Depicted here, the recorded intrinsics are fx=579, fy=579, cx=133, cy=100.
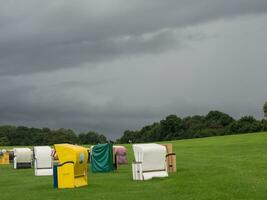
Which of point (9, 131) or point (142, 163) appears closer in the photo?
point (142, 163)

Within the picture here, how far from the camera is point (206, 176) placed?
2734 cm

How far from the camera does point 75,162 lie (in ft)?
87.6

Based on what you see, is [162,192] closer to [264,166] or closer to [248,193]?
[248,193]

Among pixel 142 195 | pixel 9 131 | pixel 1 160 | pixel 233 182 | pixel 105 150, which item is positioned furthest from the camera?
pixel 9 131

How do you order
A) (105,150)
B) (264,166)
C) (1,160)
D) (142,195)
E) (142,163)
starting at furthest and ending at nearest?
(1,160), (105,150), (264,166), (142,163), (142,195)

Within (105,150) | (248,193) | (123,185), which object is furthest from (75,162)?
(105,150)

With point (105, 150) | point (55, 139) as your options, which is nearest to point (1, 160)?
point (105, 150)

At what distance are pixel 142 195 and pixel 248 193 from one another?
393cm

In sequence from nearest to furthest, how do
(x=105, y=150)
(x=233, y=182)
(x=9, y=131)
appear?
1. (x=233, y=182)
2. (x=105, y=150)
3. (x=9, y=131)

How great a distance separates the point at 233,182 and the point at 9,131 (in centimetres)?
11480

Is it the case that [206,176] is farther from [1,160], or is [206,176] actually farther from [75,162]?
[1,160]

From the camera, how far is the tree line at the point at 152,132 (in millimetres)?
123869

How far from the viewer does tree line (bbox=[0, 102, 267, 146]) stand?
12387 centimetres

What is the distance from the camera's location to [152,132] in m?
136
